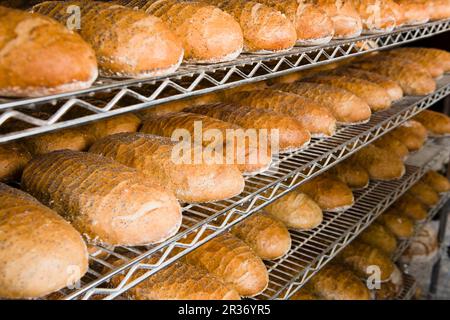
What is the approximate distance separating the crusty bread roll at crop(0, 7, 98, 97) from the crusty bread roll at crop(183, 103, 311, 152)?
2.71 ft

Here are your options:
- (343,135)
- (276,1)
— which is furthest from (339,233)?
(276,1)

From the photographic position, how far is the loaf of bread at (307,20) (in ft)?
4.83

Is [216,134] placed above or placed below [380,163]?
above

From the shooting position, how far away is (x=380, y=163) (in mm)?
2371

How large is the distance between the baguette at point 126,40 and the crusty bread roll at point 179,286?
478 mm

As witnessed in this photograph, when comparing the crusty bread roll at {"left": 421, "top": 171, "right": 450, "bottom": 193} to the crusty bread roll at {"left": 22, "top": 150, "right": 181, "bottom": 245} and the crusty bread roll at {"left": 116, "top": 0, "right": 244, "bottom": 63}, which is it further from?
the crusty bread roll at {"left": 22, "top": 150, "right": 181, "bottom": 245}

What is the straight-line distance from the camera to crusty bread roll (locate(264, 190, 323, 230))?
1.83m

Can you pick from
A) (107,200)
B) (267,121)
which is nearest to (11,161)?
(107,200)

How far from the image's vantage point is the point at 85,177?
1053 millimetres

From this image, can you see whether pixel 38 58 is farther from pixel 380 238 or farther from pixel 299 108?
pixel 380 238

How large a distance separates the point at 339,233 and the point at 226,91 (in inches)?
33.1

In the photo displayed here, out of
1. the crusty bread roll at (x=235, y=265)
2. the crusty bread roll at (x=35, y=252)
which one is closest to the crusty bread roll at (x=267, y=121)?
the crusty bread roll at (x=235, y=265)

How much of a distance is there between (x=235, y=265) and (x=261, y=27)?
0.73 meters
